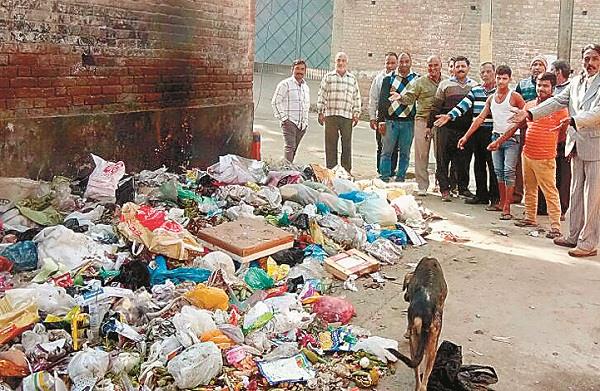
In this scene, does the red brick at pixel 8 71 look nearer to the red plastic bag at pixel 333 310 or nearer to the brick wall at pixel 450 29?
the red plastic bag at pixel 333 310

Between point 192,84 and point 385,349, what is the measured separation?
4962 mm

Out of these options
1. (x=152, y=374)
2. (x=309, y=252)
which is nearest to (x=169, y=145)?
(x=309, y=252)

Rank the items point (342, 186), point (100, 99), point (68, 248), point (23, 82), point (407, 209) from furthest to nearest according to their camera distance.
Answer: point (342, 186), point (407, 209), point (100, 99), point (23, 82), point (68, 248)

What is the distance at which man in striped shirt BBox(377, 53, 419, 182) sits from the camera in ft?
28.7

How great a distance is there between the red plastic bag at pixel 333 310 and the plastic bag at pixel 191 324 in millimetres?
885

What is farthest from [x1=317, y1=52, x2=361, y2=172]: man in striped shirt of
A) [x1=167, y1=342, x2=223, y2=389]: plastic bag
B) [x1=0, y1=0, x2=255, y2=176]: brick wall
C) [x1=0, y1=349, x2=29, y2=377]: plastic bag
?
[x1=0, y1=349, x2=29, y2=377]: plastic bag

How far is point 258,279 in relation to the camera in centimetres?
493

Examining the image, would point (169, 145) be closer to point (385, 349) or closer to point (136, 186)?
point (136, 186)

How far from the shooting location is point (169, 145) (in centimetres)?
757

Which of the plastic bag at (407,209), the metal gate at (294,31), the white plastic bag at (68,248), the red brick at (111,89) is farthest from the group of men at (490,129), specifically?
the metal gate at (294,31)

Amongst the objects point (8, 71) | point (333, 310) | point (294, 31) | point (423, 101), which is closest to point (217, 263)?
point (333, 310)

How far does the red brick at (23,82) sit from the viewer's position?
18.7 feet

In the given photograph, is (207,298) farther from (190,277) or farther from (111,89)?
(111,89)

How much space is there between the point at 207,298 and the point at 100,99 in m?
3.25
